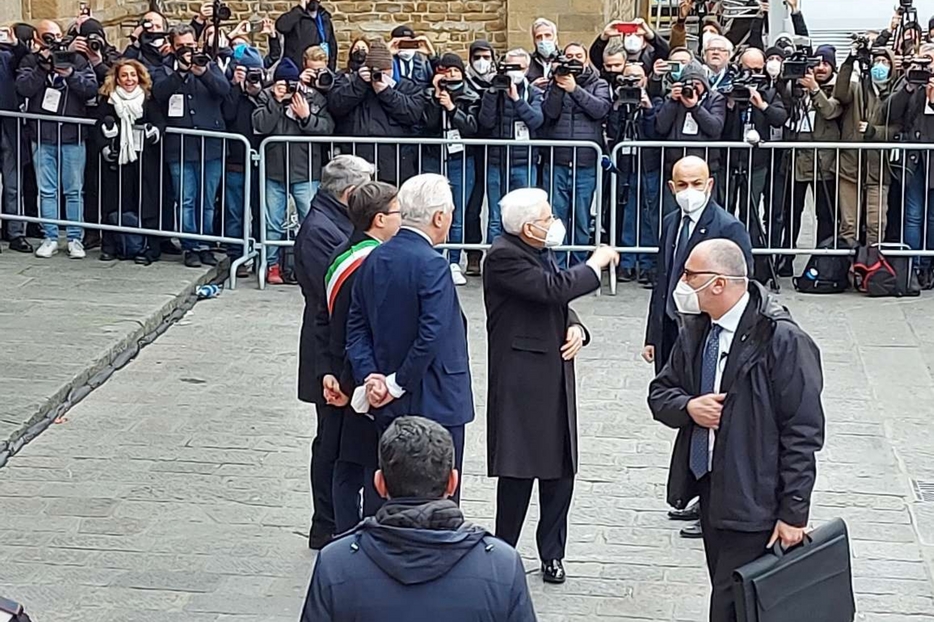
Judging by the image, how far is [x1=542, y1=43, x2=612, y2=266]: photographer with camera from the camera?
1234 centimetres

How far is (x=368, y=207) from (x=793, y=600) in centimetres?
234

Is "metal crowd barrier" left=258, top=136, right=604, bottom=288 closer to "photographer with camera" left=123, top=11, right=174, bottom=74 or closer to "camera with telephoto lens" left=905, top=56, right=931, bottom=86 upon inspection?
"photographer with camera" left=123, top=11, right=174, bottom=74

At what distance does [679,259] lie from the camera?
25.3 feet

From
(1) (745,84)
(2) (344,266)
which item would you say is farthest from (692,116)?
(2) (344,266)

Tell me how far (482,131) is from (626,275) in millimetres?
1622

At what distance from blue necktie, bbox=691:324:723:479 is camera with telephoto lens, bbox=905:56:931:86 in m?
6.98

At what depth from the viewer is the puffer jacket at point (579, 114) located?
486 inches

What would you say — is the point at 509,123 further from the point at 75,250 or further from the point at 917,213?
the point at 75,250

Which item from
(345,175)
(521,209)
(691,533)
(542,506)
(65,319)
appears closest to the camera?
(521,209)

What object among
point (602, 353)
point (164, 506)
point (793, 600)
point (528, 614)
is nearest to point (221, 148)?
point (602, 353)

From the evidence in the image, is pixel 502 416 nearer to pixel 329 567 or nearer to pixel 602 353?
pixel 329 567

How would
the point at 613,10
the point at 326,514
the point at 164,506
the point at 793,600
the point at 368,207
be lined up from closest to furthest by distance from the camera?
the point at 793,600, the point at 368,207, the point at 326,514, the point at 164,506, the point at 613,10

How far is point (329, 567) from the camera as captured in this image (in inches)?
163

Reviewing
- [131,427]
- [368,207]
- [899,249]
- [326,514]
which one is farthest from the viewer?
[899,249]
